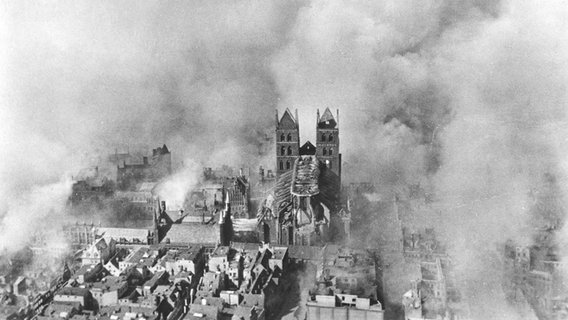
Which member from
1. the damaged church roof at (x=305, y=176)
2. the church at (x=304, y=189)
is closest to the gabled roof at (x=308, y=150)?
the church at (x=304, y=189)

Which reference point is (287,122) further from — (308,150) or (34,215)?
(34,215)

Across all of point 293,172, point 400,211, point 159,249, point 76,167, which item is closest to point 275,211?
point 293,172

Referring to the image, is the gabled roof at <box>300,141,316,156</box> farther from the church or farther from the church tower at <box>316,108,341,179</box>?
the church tower at <box>316,108,341,179</box>

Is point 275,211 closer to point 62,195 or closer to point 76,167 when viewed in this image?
point 62,195

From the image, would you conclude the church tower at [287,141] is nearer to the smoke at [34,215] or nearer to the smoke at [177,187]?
the smoke at [177,187]

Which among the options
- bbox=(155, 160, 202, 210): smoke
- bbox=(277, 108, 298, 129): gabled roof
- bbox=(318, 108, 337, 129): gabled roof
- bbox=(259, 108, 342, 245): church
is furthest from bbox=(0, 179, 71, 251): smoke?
bbox=(318, 108, 337, 129): gabled roof

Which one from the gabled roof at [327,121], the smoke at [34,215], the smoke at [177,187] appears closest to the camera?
the smoke at [34,215]

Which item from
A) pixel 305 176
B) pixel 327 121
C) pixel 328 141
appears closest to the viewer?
pixel 305 176

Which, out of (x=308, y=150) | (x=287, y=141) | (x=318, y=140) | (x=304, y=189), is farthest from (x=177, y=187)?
(x=304, y=189)
